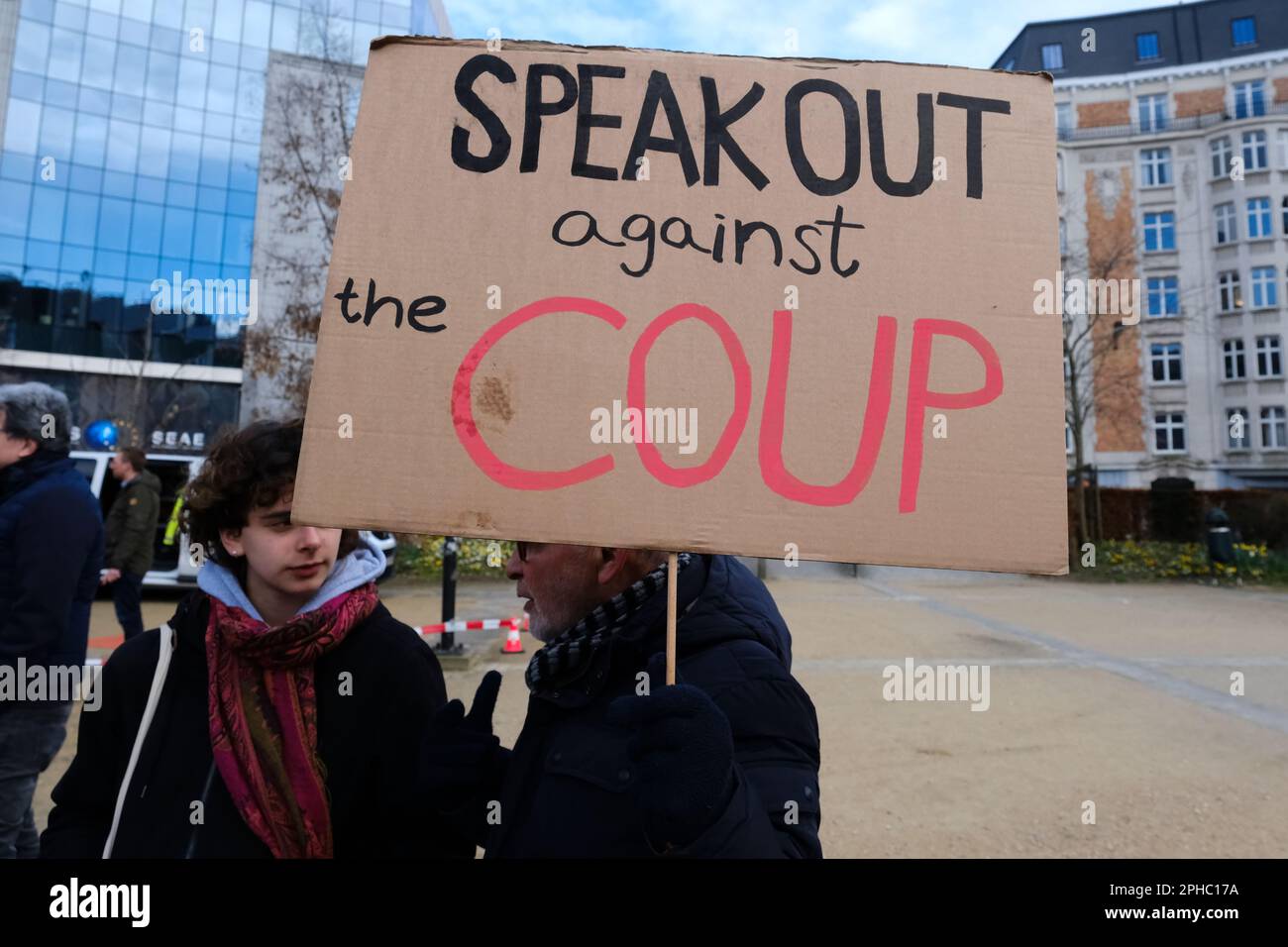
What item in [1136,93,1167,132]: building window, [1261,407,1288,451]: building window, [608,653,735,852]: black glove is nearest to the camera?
[608,653,735,852]: black glove

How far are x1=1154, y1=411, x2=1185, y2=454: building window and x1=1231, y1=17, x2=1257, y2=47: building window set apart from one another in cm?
1810

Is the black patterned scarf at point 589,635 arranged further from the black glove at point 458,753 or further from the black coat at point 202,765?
the black coat at point 202,765

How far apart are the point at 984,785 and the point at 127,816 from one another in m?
4.20

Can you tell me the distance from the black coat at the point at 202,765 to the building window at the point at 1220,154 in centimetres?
4153

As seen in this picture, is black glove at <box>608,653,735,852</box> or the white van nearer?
black glove at <box>608,653,735,852</box>

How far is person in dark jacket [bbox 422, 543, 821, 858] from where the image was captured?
112 cm

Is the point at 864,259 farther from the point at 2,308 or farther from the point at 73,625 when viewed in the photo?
the point at 2,308

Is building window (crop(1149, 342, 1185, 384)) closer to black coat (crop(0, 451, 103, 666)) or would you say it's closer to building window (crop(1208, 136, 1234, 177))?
building window (crop(1208, 136, 1234, 177))

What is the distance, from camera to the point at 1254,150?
31969 millimetres

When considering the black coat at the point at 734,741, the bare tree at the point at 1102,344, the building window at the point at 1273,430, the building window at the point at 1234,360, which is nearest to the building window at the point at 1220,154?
the bare tree at the point at 1102,344

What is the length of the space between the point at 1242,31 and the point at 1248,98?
5.15 meters

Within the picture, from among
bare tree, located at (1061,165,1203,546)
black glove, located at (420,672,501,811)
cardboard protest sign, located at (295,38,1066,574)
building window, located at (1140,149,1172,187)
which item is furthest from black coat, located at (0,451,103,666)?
building window, located at (1140,149,1172,187)

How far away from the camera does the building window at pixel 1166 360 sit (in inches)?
1283

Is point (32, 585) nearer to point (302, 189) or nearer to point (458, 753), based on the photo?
point (458, 753)
